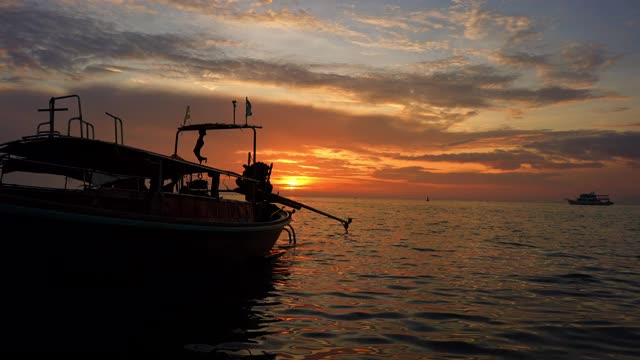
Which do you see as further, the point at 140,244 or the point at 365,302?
the point at 365,302

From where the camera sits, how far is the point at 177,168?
14164 mm

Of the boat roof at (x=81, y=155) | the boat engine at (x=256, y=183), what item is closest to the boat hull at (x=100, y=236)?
the boat roof at (x=81, y=155)

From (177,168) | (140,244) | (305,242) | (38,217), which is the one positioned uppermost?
(177,168)

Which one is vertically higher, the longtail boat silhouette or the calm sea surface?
the longtail boat silhouette

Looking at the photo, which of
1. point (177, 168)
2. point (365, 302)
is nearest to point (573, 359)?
point (365, 302)

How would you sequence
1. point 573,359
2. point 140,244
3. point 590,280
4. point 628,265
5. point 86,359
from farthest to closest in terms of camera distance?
point 628,265
point 590,280
point 140,244
point 573,359
point 86,359

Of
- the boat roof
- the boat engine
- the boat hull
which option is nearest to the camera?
the boat hull

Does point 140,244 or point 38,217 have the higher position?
point 38,217

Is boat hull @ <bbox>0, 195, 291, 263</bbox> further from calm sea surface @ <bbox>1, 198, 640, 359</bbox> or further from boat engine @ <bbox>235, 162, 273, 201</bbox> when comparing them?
boat engine @ <bbox>235, 162, 273, 201</bbox>

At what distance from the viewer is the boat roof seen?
10844 mm

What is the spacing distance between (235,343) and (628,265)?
20.3 m

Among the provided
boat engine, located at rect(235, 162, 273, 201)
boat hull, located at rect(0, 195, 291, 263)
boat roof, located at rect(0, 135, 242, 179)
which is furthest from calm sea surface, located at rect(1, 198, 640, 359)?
boat engine, located at rect(235, 162, 273, 201)

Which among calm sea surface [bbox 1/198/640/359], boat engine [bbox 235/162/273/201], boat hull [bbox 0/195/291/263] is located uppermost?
boat engine [bbox 235/162/273/201]

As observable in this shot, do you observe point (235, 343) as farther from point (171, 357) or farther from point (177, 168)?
point (177, 168)
